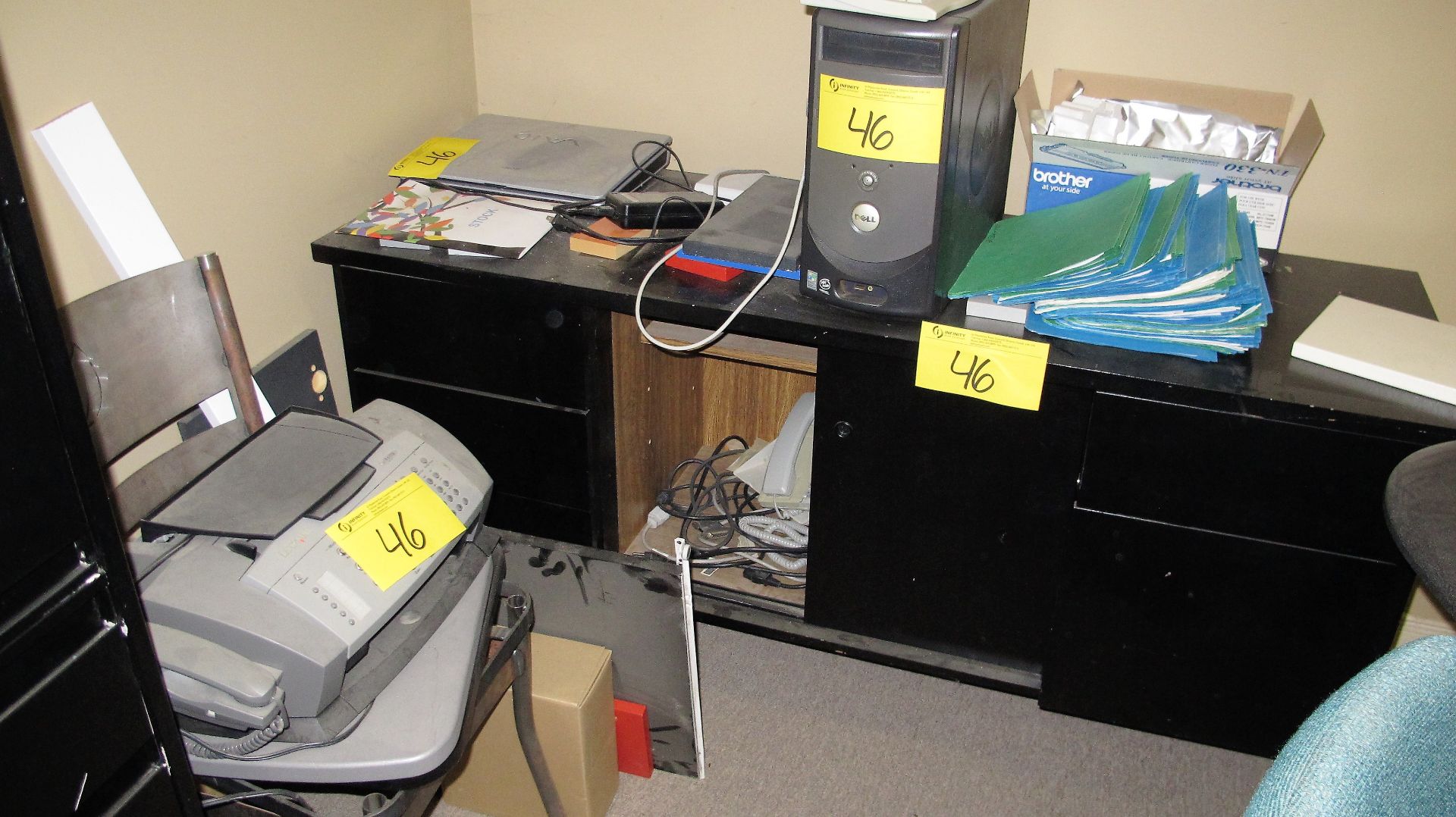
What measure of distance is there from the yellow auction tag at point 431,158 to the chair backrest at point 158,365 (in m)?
0.50

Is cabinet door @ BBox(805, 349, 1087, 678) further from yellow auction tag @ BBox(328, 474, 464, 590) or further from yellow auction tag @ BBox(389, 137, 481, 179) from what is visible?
yellow auction tag @ BBox(389, 137, 481, 179)

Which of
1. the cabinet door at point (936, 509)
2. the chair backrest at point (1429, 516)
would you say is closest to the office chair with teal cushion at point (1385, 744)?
the chair backrest at point (1429, 516)

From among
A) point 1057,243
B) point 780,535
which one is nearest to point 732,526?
point 780,535

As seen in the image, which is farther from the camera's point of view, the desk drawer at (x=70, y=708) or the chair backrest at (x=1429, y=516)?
the desk drawer at (x=70, y=708)

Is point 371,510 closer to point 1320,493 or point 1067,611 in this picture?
point 1067,611

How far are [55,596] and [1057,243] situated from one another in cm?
112

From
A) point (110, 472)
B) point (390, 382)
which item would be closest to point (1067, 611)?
point (390, 382)

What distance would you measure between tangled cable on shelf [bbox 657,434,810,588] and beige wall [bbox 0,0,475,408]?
63 cm

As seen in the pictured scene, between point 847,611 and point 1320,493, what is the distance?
661 millimetres

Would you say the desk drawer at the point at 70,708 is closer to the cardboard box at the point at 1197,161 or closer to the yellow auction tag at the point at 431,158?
the yellow auction tag at the point at 431,158

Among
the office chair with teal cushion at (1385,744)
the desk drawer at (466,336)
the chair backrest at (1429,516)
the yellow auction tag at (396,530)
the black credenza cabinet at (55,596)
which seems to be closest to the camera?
the office chair with teal cushion at (1385,744)

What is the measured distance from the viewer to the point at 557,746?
1.37 metres

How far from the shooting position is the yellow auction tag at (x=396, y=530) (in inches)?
41.7

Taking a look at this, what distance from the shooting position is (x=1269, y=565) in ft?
4.27
